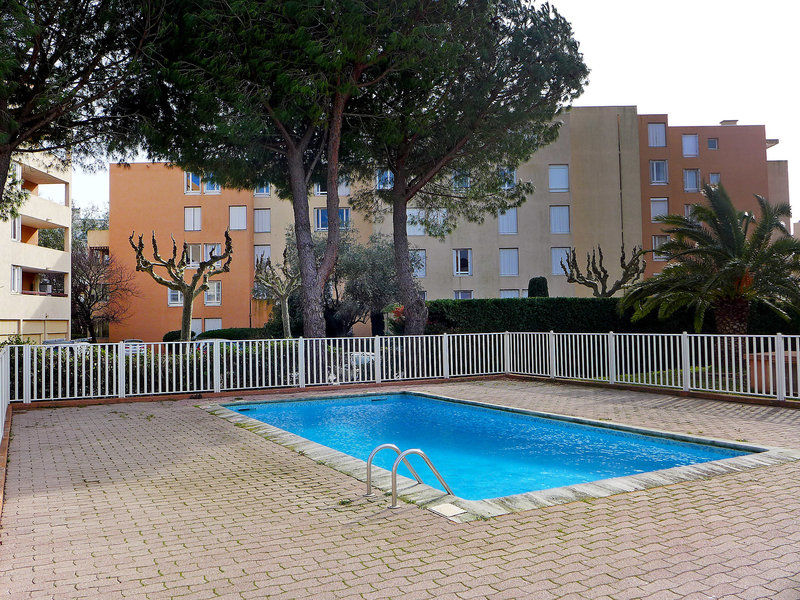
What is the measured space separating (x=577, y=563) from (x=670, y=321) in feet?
59.3

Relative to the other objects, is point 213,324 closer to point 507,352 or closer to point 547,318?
point 547,318

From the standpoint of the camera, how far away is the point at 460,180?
65.2 feet

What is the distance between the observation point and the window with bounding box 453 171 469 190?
19.6m

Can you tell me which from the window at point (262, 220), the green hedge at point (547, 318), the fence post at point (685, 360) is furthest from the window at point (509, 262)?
the fence post at point (685, 360)

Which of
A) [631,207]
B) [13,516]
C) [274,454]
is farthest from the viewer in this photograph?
[631,207]

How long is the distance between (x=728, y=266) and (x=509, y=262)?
2288 centimetres

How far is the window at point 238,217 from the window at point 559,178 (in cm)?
1888

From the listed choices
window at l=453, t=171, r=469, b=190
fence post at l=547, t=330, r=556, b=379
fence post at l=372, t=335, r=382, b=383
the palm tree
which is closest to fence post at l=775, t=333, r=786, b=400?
the palm tree

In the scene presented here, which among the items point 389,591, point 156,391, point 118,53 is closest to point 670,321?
point 156,391

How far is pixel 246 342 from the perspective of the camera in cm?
1471

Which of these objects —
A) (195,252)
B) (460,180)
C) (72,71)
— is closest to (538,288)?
(460,180)

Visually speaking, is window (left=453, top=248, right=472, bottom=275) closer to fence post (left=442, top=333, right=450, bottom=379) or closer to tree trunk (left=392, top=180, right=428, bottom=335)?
tree trunk (left=392, top=180, right=428, bottom=335)

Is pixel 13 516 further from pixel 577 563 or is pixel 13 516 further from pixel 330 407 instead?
pixel 330 407

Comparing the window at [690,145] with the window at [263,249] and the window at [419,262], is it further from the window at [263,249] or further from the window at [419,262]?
the window at [263,249]
